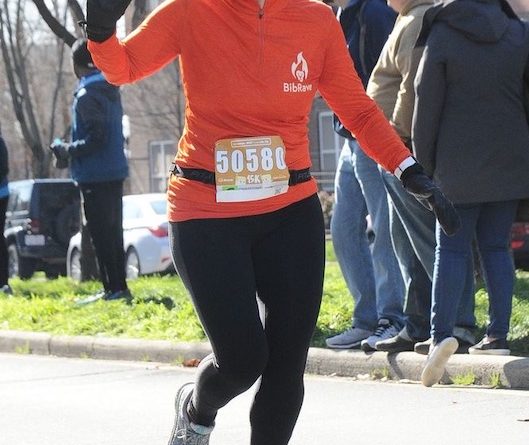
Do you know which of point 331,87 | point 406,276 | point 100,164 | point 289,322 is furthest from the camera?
point 100,164

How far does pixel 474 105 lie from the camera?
6910 mm

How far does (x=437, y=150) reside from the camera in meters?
7.00

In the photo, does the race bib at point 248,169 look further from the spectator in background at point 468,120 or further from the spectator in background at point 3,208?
the spectator in background at point 3,208

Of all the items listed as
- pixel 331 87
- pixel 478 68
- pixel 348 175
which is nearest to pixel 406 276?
pixel 348 175

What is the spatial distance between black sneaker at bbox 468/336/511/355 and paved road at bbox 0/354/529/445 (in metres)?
0.29

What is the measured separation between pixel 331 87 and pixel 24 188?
63.9 ft

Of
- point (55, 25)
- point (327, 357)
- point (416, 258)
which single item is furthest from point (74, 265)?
point (416, 258)

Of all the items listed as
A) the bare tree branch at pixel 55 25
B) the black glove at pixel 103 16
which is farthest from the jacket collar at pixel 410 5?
the bare tree branch at pixel 55 25

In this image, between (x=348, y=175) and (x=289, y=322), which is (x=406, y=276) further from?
(x=289, y=322)

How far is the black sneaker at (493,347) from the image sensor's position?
7035mm

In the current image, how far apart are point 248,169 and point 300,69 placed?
15.8 inches

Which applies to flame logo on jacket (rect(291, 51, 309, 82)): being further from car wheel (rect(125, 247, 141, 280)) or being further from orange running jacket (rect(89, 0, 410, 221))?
car wheel (rect(125, 247, 141, 280))

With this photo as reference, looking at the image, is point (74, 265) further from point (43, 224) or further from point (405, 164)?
point (405, 164)

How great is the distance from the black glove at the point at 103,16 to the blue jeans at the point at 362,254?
389 cm
